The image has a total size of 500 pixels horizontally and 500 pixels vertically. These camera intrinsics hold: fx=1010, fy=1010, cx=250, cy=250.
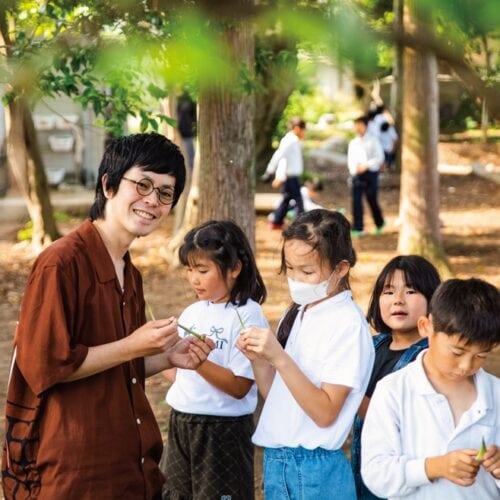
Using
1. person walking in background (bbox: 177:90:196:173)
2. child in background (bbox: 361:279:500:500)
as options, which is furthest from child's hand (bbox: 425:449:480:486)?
person walking in background (bbox: 177:90:196:173)

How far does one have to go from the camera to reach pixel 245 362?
11.4 feet

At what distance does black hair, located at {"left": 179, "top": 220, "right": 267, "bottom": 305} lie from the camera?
3.54m

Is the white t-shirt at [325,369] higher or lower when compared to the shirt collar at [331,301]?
lower

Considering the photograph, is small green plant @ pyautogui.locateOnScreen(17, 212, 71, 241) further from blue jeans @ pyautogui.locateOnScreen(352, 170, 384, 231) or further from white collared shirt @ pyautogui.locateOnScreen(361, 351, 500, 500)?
white collared shirt @ pyautogui.locateOnScreen(361, 351, 500, 500)

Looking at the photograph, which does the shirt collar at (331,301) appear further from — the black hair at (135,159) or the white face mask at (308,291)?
the black hair at (135,159)

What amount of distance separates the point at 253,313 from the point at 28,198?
27.5 ft

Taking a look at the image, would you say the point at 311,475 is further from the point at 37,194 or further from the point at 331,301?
the point at 37,194

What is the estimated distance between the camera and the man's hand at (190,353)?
3006 millimetres

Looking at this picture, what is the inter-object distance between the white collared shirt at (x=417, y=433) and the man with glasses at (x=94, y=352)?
0.60 m

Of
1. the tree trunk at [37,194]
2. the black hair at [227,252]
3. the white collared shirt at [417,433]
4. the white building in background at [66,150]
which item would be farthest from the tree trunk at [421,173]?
the white collared shirt at [417,433]

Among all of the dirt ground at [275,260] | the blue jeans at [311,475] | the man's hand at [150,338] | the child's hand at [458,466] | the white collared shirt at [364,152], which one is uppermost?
the white collared shirt at [364,152]

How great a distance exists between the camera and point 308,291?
9.94 feet

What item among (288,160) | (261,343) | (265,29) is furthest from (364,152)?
(265,29)

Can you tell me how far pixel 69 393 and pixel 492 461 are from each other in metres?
1.10
